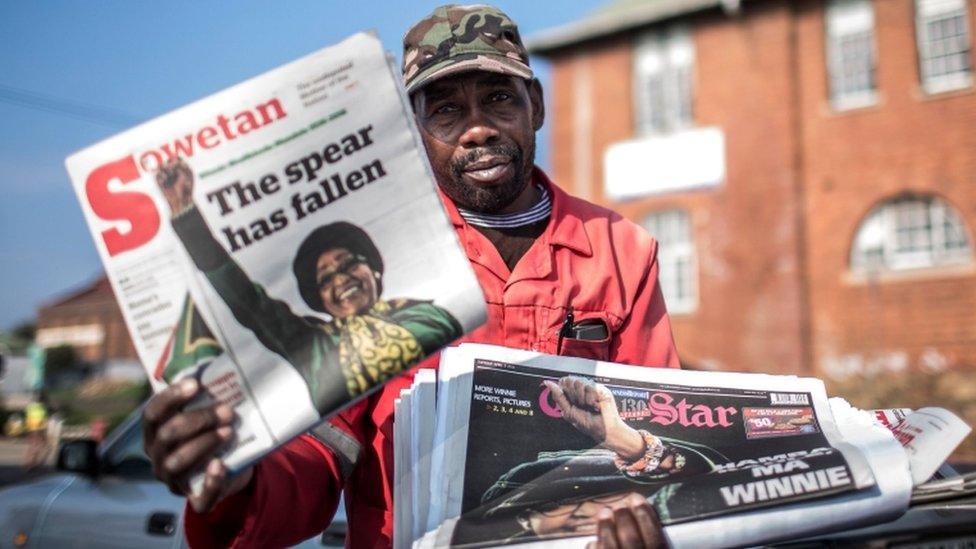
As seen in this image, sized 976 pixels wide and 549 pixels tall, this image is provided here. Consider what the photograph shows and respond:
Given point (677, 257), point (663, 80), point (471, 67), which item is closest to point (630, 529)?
point (471, 67)

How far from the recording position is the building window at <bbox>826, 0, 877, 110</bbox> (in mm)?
14797

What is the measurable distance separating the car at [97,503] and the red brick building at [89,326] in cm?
3240

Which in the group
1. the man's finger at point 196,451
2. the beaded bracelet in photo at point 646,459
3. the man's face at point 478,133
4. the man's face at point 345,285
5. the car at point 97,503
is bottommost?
the car at point 97,503

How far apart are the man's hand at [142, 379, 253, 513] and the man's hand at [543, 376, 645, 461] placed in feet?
1.84

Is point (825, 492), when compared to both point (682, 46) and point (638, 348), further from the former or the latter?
point (682, 46)

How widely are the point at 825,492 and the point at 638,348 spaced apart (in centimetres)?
52

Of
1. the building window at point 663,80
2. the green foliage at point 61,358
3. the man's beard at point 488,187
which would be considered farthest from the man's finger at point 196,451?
the green foliage at point 61,358

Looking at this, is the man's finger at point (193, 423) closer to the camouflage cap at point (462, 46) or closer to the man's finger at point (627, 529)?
the man's finger at point (627, 529)

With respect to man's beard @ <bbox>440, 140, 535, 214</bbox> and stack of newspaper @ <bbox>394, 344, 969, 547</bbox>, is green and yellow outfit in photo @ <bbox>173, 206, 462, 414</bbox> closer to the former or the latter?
stack of newspaper @ <bbox>394, 344, 969, 547</bbox>

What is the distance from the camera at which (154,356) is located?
3.88 ft

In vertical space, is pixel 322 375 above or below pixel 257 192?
below

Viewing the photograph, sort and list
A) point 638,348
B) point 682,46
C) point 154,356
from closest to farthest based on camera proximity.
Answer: point 154,356
point 638,348
point 682,46

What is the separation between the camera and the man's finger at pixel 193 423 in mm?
1181

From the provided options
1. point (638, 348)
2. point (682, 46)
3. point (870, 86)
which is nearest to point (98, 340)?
point (682, 46)
